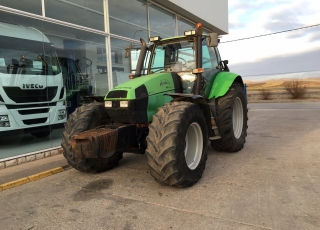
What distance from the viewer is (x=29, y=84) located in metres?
6.55

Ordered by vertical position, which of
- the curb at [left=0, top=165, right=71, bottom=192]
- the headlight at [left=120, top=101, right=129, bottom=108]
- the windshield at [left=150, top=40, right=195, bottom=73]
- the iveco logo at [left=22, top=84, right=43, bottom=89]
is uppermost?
the windshield at [left=150, top=40, right=195, bottom=73]

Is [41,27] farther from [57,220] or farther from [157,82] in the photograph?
[57,220]

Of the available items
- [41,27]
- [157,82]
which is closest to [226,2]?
[41,27]

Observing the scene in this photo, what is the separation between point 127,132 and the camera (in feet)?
14.3

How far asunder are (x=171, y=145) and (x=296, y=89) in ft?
84.4

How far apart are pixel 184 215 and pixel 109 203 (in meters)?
1.05

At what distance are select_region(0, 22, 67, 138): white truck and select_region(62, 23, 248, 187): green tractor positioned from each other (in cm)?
222

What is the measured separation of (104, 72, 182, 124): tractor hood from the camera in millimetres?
4340

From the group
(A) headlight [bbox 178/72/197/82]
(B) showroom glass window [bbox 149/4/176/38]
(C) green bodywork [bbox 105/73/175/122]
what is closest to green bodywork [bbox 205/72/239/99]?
(A) headlight [bbox 178/72/197/82]

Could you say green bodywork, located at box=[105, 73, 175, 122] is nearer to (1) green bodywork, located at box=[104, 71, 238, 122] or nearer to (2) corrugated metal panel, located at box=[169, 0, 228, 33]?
(1) green bodywork, located at box=[104, 71, 238, 122]

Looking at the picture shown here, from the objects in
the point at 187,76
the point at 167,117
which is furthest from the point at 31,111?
the point at 167,117

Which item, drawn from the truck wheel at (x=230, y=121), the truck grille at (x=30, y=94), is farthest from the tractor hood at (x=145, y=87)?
the truck grille at (x=30, y=94)

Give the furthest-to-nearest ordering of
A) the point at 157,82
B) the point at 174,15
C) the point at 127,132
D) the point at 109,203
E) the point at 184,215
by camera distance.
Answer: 1. the point at 174,15
2. the point at 157,82
3. the point at 127,132
4. the point at 109,203
5. the point at 184,215

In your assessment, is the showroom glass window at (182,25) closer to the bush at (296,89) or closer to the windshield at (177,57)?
the windshield at (177,57)
